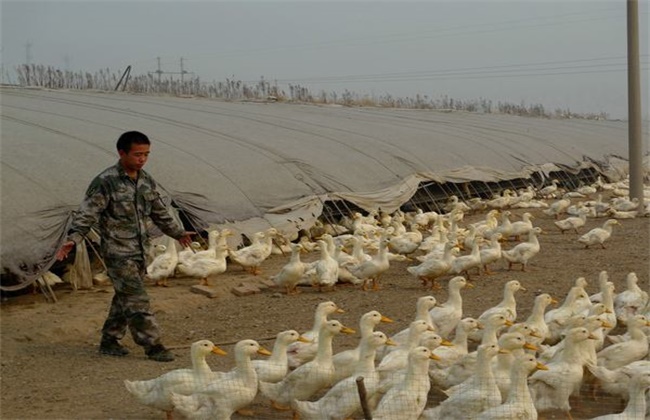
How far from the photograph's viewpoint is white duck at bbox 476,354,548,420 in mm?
5152

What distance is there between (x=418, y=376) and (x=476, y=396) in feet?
1.29

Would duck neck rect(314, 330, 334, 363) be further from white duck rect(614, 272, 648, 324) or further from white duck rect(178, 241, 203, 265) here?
white duck rect(178, 241, 203, 265)

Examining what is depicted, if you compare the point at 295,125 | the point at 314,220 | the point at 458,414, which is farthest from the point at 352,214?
the point at 458,414

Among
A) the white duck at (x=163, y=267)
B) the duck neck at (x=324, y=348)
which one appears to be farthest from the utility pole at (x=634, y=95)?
the duck neck at (x=324, y=348)

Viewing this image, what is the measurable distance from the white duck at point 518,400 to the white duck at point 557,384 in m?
0.30

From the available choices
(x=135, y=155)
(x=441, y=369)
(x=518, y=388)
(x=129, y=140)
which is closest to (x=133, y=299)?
(x=135, y=155)

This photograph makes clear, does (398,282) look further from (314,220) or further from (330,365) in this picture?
(330,365)

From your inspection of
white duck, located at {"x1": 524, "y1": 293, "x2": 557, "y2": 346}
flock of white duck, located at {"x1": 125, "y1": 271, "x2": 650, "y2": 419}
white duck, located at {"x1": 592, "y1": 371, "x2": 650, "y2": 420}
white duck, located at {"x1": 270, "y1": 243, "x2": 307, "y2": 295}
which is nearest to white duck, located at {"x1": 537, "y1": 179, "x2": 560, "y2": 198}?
white duck, located at {"x1": 270, "y1": 243, "x2": 307, "y2": 295}

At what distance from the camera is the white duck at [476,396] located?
5.39 m

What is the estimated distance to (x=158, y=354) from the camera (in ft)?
24.8

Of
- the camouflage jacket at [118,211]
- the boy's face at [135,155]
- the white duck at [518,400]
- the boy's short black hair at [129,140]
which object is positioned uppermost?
the boy's short black hair at [129,140]

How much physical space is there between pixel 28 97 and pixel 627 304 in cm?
1213

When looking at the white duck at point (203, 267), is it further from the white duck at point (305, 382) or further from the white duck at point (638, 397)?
the white duck at point (638, 397)

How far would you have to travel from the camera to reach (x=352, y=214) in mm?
15914
